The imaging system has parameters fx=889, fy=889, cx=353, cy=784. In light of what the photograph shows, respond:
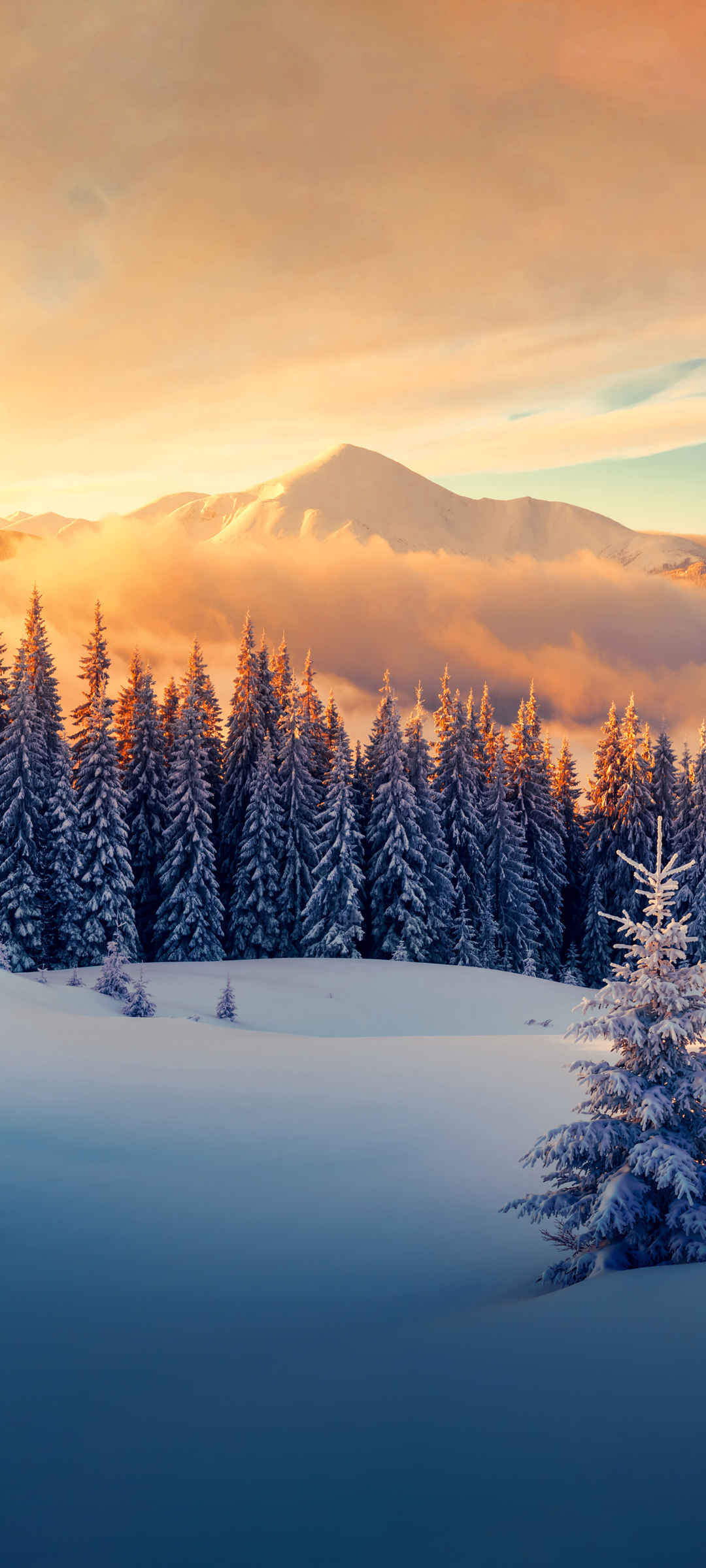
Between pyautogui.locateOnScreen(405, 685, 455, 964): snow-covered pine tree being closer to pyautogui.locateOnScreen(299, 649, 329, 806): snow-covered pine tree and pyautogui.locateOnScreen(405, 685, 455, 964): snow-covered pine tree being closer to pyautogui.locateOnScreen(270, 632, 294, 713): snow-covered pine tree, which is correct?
pyautogui.locateOnScreen(299, 649, 329, 806): snow-covered pine tree

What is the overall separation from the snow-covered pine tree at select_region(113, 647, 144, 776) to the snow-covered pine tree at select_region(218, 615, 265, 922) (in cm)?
489

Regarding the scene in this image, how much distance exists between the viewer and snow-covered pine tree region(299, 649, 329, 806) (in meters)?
44.3

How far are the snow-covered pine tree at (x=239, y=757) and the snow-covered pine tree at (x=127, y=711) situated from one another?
489 cm

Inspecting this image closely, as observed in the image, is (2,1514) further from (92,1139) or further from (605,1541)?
(92,1139)

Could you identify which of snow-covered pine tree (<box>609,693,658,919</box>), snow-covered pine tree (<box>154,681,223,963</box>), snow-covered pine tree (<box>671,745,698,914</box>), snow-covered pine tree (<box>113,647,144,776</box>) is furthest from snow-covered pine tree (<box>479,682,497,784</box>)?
snow-covered pine tree (<box>113,647,144,776</box>)

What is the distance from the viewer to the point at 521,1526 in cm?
350

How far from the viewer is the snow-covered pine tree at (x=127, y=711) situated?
41.2m

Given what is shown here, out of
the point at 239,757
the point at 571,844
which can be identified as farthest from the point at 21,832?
the point at 571,844

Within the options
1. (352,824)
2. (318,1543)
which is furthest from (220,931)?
(318,1543)

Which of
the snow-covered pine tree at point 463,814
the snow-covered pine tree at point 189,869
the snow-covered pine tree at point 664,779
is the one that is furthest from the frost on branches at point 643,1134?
the snow-covered pine tree at point 664,779

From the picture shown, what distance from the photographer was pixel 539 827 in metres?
47.0

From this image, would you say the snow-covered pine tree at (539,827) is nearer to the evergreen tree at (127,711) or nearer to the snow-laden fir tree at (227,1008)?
the evergreen tree at (127,711)

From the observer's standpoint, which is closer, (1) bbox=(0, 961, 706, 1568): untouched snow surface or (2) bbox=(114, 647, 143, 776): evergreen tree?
(1) bbox=(0, 961, 706, 1568): untouched snow surface

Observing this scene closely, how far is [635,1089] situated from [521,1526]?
120 inches
